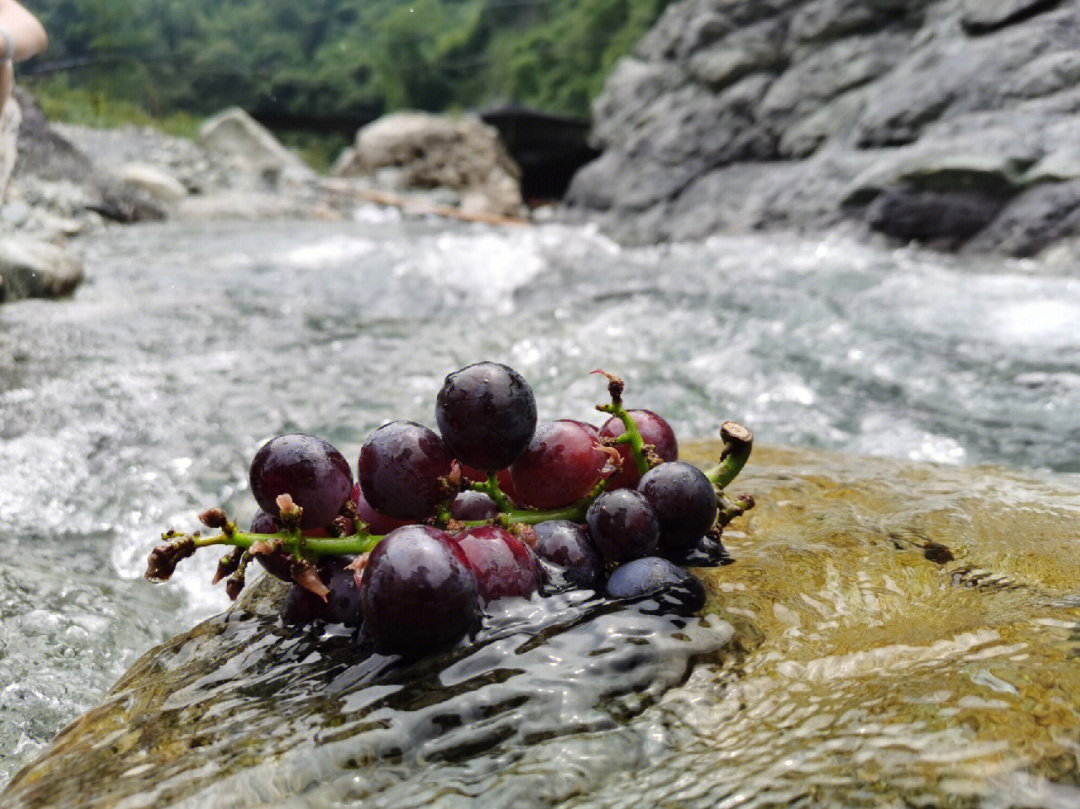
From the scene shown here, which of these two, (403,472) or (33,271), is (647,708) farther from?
(33,271)

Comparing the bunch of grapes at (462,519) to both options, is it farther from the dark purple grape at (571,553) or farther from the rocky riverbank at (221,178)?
the rocky riverbank at (221,178)

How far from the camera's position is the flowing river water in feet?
5.17

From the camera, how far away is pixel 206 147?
1788 centimetres

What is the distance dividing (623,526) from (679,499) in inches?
3.5


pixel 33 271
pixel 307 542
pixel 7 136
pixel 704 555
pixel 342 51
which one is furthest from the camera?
pixel 342 51

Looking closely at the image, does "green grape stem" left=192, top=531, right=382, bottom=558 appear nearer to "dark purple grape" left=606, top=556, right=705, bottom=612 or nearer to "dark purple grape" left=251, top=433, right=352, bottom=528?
"dark purple grape" left=251, top=433, right=352, bottom=528

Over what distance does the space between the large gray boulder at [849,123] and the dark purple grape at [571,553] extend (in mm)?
4896

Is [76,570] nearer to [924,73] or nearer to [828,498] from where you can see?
[828,498]

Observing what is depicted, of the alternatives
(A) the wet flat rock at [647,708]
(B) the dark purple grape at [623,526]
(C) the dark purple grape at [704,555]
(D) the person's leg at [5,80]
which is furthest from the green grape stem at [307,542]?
(D) the person's leg at [5,80]

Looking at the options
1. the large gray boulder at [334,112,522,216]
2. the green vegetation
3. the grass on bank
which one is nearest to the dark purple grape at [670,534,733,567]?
the large gray boulder at [334,112,522,216]

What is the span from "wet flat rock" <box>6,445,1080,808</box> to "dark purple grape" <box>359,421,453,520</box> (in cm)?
16

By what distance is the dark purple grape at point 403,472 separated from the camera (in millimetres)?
939

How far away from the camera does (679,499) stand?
1020 mm

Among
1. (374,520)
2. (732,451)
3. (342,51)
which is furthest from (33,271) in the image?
(342,51)
